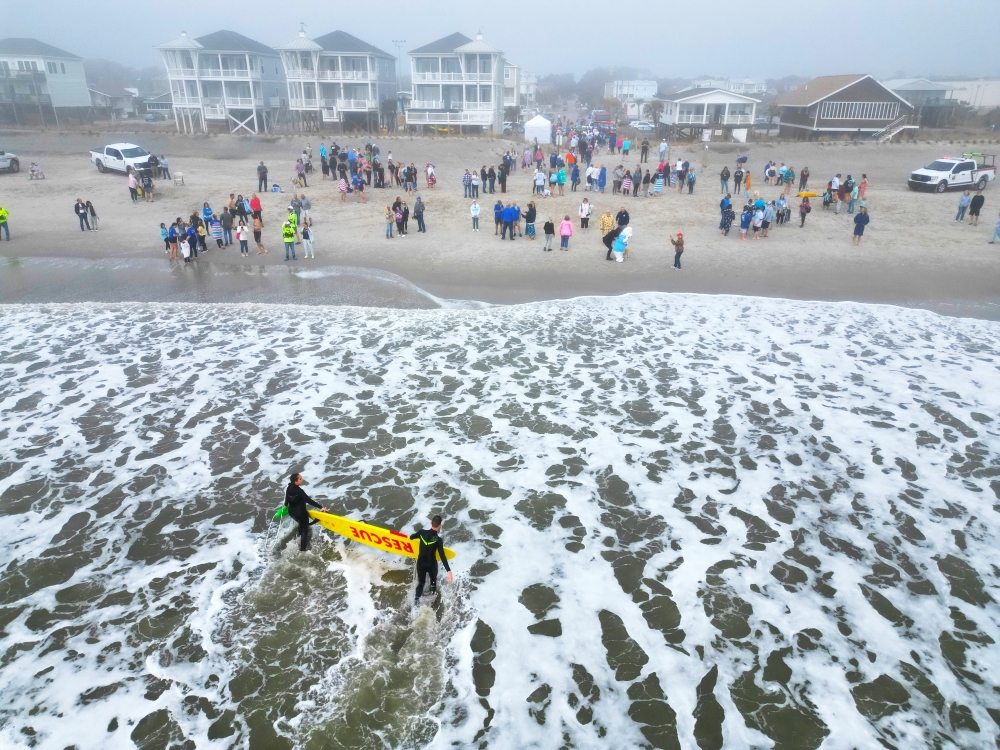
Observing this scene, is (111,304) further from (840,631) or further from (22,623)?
(840,631)

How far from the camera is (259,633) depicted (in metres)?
6.70

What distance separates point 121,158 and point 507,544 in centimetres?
3231

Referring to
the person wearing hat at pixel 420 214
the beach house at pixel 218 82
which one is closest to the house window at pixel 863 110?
the person wearing hat at pixel 420 214

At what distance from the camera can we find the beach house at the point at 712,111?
50000 mm

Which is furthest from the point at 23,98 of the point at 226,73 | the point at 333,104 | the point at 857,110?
the point at 857,110

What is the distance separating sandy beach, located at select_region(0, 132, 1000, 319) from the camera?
61.4ft

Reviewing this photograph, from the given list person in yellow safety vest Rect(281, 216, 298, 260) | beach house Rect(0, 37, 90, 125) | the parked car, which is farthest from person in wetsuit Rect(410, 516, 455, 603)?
beach house Rect(0, 37, 90, 125)

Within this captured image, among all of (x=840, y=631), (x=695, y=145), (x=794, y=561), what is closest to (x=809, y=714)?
(x=840, y=631)

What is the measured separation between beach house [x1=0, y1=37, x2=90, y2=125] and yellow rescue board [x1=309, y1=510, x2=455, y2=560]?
2255 inches

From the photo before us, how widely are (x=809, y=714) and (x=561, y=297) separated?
43.3ft

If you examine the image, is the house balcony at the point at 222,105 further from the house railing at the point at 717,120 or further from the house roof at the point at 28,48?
the house railing at the point at 717,120

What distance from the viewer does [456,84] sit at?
48594 mm

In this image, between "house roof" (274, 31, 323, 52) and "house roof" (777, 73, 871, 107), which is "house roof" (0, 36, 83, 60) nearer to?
"house roof" (274, 31, 323, 52)

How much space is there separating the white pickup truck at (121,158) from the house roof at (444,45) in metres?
25.0
